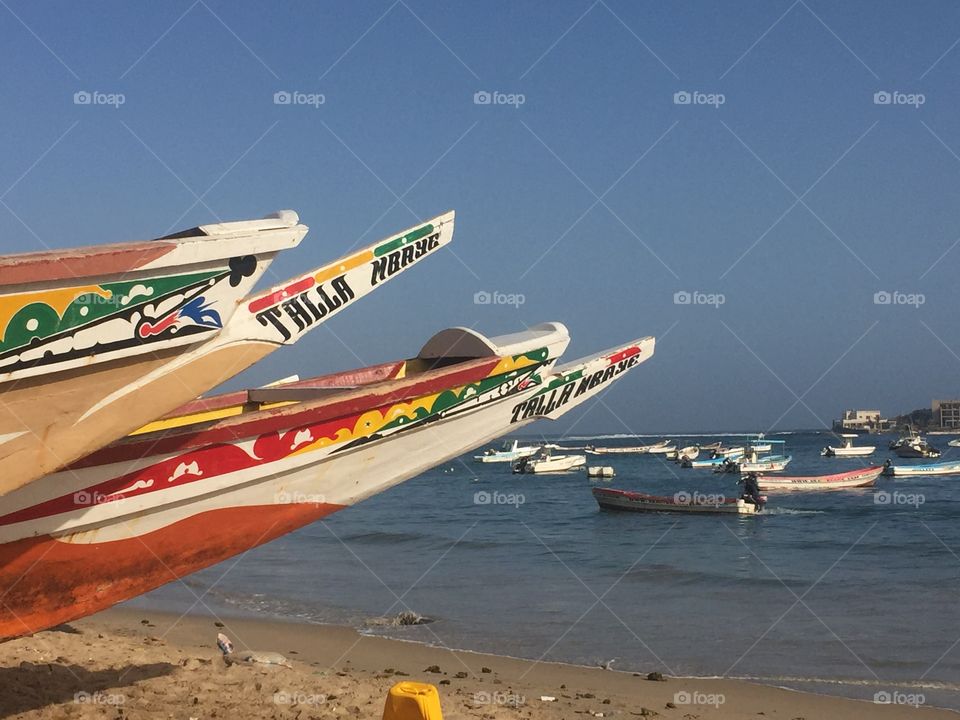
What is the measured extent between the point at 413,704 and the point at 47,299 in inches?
113

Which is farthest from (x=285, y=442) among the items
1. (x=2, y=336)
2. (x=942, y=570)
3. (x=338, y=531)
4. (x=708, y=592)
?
(x=338, y=531)

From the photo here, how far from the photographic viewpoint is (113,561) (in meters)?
6.96

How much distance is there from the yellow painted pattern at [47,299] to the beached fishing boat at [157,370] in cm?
4

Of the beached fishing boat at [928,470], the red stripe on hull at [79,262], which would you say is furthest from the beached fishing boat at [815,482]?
the red stripe on hull at [79,262]

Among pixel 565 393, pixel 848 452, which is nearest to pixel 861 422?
pixel 848 452

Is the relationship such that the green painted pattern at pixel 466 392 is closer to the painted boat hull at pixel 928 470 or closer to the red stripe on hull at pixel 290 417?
the red stripe on hull at pixel 290 417

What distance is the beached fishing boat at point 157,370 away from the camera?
5.62 metres

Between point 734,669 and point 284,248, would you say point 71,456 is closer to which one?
point 284,248

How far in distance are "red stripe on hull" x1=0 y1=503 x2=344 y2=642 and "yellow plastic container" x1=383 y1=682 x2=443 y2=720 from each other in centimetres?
285

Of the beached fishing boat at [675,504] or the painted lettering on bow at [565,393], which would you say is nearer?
the painted lettering on bow at [565,393]

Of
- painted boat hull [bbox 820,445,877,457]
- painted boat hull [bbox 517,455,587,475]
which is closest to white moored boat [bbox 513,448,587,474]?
painted boat hull [bbox 517,455,587,475]

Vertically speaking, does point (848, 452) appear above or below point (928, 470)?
above

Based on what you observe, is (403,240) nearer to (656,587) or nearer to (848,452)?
(656,587)

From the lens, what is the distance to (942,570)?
22.4 meters
